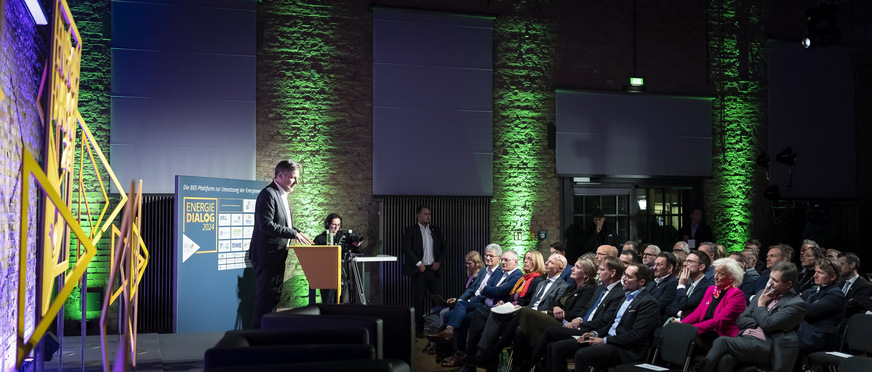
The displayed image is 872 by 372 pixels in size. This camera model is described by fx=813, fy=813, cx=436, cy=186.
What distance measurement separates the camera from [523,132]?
37.1ft

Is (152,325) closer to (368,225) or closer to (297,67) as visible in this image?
(368,225)

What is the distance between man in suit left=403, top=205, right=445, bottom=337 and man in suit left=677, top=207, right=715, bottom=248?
12.0ft

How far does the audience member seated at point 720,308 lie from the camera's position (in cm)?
570

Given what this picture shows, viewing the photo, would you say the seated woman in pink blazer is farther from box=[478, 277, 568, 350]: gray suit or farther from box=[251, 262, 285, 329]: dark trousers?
box=[251, 262, 285, 329]: dark trousers

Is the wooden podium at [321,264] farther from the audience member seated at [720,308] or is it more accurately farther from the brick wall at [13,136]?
the audience member seated at [720,308]

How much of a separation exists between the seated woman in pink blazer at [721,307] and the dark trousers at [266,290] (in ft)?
10.2

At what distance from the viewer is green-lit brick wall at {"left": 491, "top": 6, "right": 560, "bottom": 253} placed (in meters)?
11.2

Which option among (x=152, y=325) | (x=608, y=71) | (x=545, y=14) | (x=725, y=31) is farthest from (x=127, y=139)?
(x=725, y=31)

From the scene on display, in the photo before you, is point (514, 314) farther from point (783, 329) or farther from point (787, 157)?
point (787, 157)

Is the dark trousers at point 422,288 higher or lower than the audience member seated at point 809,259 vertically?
lower

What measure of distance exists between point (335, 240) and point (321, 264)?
11.0 feet

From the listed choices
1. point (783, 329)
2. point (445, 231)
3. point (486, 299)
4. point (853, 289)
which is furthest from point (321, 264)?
point (445, 231)

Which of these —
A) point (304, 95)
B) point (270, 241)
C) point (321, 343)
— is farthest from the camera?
point (304, 95)

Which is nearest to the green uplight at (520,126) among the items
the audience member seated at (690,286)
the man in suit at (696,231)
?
the man in suit at (696,231)
